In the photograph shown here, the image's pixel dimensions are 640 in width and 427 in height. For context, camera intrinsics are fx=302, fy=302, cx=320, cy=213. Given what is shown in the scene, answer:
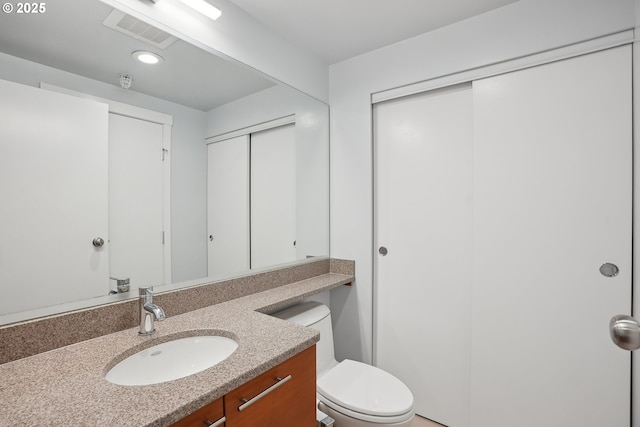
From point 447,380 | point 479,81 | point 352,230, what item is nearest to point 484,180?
point 479,81

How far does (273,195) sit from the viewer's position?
1.99 metres

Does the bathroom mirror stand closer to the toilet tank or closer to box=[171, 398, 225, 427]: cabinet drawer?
the toilet tank

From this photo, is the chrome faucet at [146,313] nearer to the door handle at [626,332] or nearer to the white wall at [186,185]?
the white wall at [186,185]

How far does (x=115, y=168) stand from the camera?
47.9 inches

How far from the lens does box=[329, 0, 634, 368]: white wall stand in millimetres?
1418

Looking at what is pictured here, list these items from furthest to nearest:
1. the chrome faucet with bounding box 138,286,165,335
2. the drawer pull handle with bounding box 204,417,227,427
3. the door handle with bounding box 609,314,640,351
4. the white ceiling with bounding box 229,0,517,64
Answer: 1. the white ceiling with bounding box 229,0,517,64
2. the chrome faucet with bounding box 138,286,165,335
3. the drawer pull handle with bounding box 204,417,227,427
4. the door handle with bounding box 609,314,640,351

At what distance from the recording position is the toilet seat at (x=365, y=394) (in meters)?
1.31

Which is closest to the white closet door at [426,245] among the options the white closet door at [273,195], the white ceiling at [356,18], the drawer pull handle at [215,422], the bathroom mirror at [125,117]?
the white ceiling at [356,18]

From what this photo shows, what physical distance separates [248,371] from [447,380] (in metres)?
1.48

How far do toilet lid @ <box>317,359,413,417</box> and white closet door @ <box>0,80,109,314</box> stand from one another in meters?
1.11

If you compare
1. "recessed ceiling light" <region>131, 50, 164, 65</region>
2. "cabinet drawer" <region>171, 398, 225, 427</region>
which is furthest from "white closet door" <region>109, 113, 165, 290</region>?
"cabinet drawer" <region>171, 398, 225, 427</region>

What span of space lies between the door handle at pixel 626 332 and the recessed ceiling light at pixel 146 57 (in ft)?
5.78

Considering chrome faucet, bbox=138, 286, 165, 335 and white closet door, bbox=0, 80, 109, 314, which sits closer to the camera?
white closet door, bbox=0, 80, 109, 314

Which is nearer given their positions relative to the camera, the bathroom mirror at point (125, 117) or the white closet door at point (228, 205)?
the bathroom mirror at point (125, 117)
